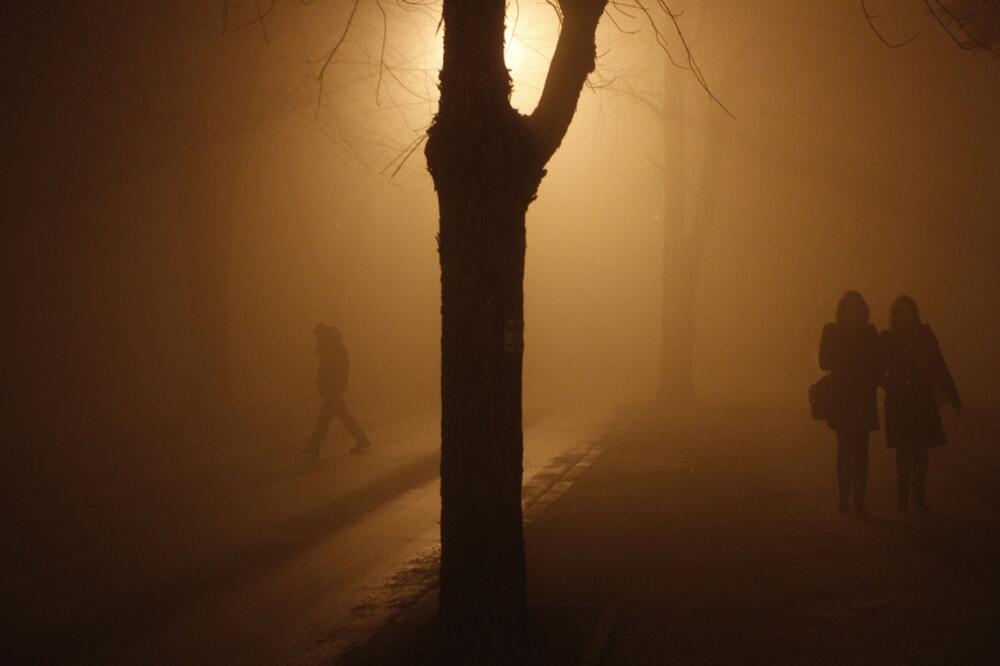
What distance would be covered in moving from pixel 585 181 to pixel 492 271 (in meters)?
36.5

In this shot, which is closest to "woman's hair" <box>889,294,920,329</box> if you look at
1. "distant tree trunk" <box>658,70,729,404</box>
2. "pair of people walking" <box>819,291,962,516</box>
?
"pair of people walking" <box>819,291,962,516</box>

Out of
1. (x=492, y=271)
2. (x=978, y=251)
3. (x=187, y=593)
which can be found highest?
(x=978, y=251)

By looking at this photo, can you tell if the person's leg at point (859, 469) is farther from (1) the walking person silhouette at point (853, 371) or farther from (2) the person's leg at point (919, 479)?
(2) the person's leg at point (919, 479)

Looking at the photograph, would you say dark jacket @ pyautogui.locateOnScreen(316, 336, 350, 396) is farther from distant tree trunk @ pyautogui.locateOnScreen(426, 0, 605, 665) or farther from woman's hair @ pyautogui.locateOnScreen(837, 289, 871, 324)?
distant tree trunk @ pyautogui.locateOnScreen(426, 0, 605, 665)

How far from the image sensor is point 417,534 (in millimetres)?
9680

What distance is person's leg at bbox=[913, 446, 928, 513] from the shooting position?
9.17m

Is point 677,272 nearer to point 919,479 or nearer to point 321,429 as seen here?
point 321,429

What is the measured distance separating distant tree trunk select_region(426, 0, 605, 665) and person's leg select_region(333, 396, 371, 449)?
9.60m

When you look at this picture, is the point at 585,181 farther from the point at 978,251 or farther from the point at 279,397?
the point at 279,397

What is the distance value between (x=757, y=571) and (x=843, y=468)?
230 centimetres

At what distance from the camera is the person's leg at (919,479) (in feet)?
30.1

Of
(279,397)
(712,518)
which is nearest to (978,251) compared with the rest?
(279,397)

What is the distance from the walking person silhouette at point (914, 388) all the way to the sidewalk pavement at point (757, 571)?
2.19ft

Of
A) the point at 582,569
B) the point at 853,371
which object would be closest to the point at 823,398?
the point at 853,371
